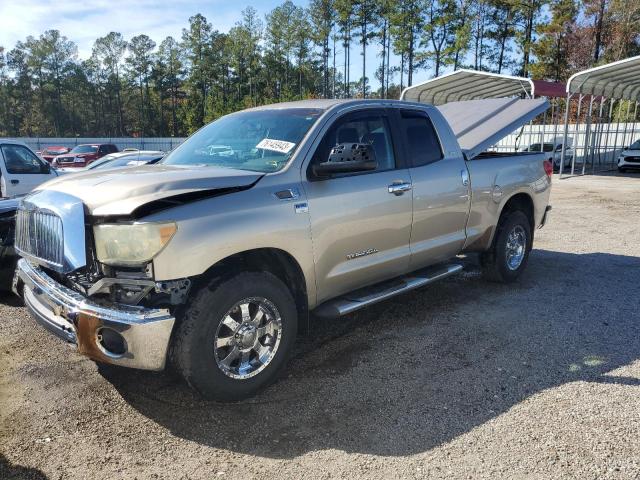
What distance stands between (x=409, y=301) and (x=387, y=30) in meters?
53.4

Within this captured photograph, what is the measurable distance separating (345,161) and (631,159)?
2312 centimetres

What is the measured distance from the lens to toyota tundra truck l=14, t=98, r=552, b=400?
9.80 feet

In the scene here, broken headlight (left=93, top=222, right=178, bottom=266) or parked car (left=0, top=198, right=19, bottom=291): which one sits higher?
broken headlight (left=93, top=222, right=178, bottom=266)

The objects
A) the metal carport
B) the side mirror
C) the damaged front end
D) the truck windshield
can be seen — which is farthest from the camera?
the metal carport

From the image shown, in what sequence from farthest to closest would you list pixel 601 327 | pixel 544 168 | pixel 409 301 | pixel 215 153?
pixel 544 168, pixel 409 301, pixel 601 327, pixel 215 153

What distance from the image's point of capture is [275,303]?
11.3 ft

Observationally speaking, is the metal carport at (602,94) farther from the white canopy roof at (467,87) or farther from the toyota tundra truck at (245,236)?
the toyota tundra truck at (245,236)

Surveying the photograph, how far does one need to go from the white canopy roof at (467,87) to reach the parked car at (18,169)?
16361 mm

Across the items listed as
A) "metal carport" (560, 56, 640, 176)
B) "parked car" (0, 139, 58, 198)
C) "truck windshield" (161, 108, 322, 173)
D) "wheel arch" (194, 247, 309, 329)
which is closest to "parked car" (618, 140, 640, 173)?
"metal carport" (560, 56, 640, 176)

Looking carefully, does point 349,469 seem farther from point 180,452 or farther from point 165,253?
point 165,253

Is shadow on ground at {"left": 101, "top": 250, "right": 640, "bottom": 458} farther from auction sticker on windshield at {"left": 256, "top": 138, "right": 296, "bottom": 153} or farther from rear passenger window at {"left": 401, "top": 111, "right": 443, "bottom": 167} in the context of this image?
auction sticker on windshield at {"left": 256, "top": 138, "right": 296, "bottom": 153}

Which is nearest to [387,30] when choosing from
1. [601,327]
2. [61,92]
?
[61,92]

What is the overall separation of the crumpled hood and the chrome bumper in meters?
0.55

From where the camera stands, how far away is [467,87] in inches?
960
